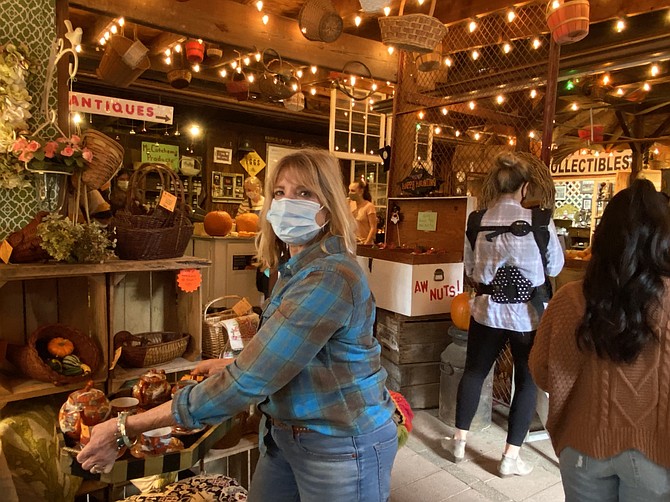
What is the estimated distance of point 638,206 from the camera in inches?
58.1

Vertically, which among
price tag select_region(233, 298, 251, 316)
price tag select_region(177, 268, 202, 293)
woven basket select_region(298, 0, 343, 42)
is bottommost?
price tag select_region(233, 298, 251, 316)

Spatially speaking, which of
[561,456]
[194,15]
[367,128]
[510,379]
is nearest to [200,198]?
[367,128]

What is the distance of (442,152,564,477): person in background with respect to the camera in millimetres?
2820

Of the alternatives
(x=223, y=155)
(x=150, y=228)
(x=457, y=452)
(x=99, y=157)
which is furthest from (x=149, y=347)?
(x=223, y=155)

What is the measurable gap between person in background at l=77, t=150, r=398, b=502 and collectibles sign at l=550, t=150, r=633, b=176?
7.43 metres

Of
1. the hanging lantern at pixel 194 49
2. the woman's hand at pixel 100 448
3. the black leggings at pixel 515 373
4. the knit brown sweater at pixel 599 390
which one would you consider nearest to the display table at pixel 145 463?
the woman's hand at pixel 100 448

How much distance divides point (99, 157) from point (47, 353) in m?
0.91

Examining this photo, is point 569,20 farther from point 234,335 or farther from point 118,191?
point 118,191

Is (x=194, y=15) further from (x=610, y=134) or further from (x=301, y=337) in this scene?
(x=610, y=134)

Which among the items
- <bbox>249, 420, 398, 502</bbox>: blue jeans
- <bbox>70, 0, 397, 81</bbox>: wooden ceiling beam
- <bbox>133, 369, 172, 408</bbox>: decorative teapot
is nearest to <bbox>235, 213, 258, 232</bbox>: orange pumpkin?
<bbox>70, 0, 397, 81</bbox>: wooden ceiling beam

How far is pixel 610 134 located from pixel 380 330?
243 inches

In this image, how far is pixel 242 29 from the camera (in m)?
4.40

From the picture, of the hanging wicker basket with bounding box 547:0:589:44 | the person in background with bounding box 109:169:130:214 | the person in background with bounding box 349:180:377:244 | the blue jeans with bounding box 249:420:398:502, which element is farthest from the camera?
the person in background with bounding box 349:180:377:244

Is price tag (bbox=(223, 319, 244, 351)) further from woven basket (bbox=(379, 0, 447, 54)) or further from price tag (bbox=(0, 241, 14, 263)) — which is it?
woven basket (bbox=(379, 0, 447, 54))
